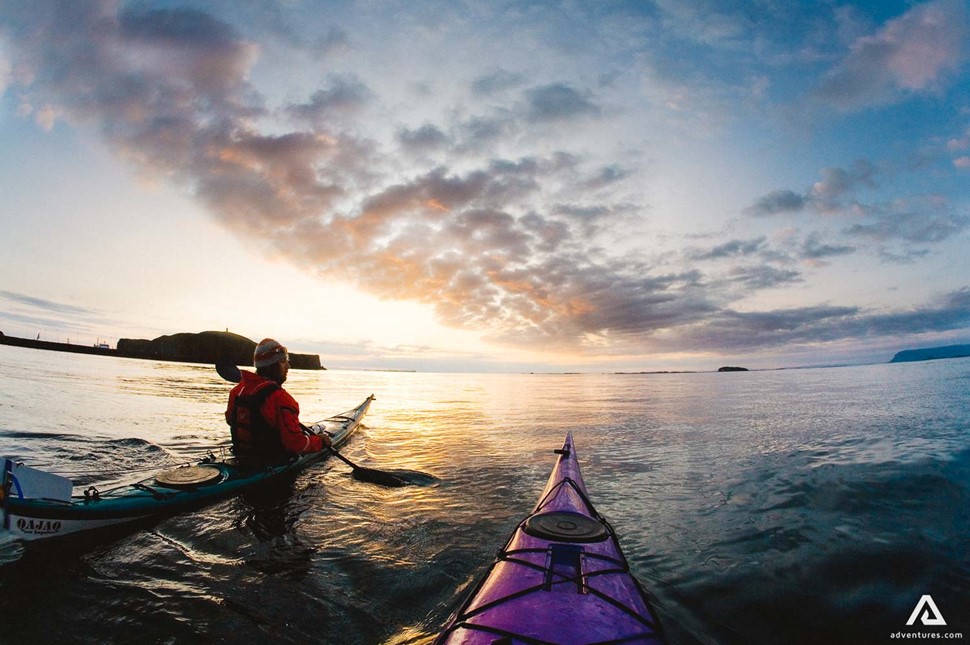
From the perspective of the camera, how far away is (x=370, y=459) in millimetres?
12047

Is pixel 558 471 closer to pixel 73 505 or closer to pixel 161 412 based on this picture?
pixel 73 505

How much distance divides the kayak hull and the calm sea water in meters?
0.24

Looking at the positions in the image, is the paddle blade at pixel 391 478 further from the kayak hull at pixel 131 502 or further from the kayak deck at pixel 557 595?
the kayak deck at pixel 557 595

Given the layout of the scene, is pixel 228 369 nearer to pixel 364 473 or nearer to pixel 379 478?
pixel 364 473

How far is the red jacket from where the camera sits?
7.39 meters

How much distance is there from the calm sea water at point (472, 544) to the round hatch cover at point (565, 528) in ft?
4.14

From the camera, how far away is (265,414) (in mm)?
7453

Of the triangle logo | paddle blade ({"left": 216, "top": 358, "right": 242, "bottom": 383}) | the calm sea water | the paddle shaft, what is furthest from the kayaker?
the triangle logo

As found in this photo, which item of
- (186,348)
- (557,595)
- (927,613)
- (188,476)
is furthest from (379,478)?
(186,348)

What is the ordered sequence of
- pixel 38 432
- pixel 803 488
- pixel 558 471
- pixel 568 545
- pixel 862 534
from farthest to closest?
pixel 38 432 → pixel 803 488 → pixel 558 471 → pixel 862 534 → pixel 568 545

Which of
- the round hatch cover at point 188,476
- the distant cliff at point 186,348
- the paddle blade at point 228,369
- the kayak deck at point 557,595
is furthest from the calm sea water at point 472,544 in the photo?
the distant cliff at point 186,348

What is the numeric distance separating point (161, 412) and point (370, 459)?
40.1ft

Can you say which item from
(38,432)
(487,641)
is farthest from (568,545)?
(38,432)

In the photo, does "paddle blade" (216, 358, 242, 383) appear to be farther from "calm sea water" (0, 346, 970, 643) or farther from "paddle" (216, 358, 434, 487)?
"calm sea water" (0, 346, 970, 643)
